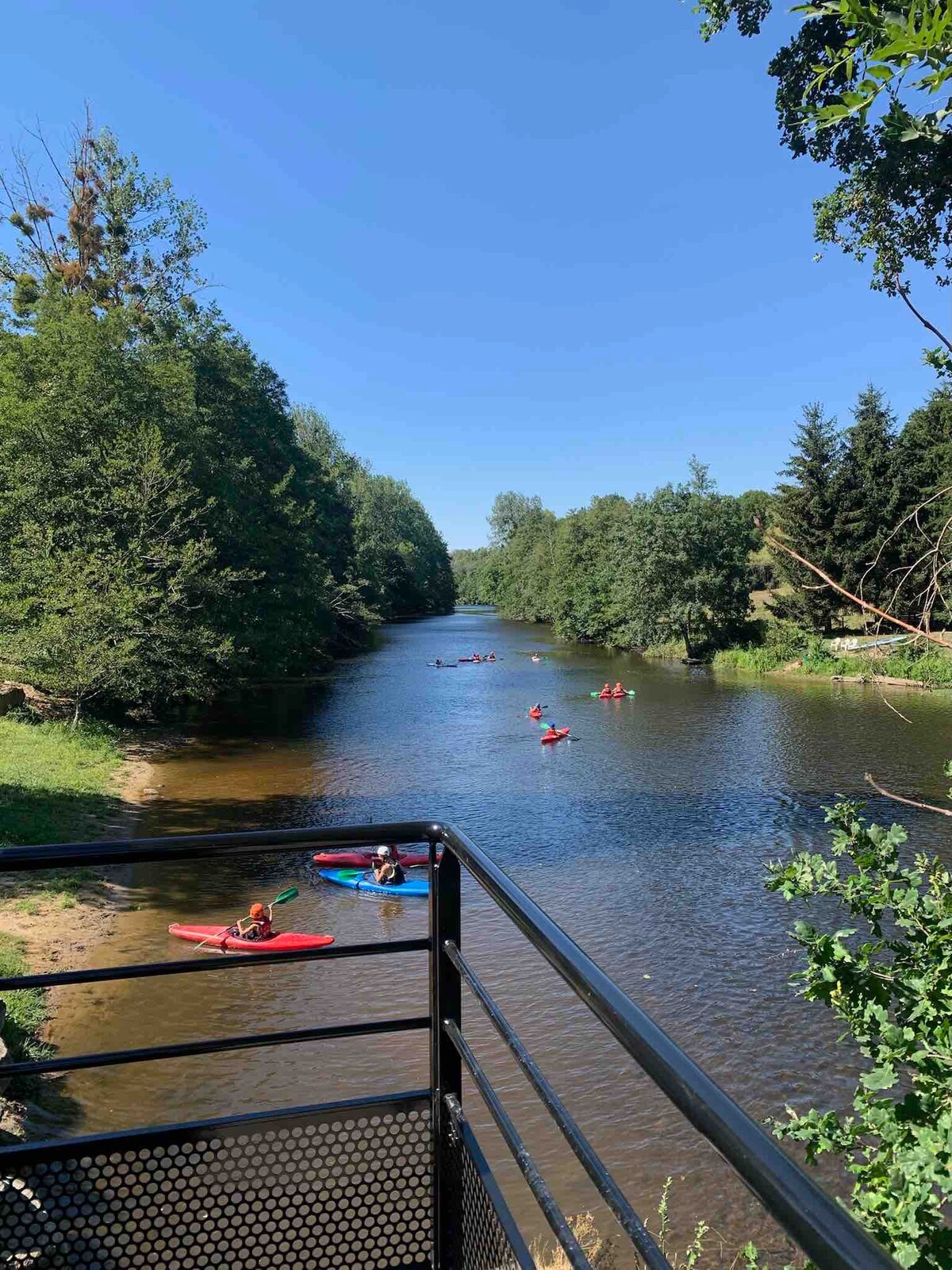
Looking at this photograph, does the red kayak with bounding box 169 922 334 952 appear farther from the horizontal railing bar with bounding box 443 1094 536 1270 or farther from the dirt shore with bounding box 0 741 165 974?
the horizontal railing bar with bounding box 443 1094 536 1270

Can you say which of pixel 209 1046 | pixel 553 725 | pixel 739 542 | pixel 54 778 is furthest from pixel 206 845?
pixel 739 542

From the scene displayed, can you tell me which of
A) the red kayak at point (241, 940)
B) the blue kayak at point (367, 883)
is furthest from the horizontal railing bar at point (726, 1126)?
the blue kayak at point (367, 883)

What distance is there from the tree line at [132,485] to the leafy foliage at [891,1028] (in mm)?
18189

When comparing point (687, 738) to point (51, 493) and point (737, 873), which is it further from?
point (51, 493)

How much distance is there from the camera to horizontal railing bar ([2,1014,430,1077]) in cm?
181

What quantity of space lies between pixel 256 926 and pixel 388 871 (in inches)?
109

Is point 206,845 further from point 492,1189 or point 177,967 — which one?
point 492,1189

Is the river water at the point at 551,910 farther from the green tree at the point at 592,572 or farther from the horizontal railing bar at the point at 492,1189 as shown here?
the green tree at the point at 592,572

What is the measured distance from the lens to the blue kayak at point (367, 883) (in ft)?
39.8

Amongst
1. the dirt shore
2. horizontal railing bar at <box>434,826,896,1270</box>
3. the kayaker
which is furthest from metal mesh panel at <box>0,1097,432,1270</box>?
the kayaker

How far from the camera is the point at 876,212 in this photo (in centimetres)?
563

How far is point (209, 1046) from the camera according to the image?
1.99 meters

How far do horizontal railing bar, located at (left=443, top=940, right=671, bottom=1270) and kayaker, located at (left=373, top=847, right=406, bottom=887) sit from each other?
35.9 ft

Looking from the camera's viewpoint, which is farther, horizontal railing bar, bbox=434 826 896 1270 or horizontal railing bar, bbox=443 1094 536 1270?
horizontal railing bar, bbox=443 1094 536 1270
